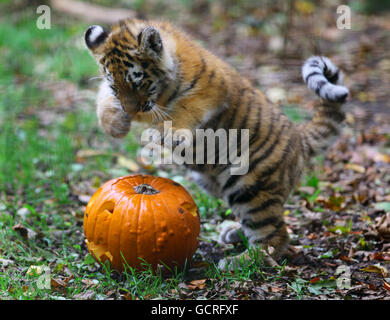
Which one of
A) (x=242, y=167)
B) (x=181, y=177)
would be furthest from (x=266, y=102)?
(x=181, y=177)

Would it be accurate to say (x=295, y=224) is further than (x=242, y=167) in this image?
Yes

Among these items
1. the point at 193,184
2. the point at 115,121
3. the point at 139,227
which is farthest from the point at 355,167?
the point at 139,227

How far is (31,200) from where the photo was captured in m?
4.91

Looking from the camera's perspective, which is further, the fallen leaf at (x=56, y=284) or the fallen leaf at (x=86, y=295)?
the fallen leaf at (x=56, y=284)

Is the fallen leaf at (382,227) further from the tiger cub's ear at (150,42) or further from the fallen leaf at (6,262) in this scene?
the fallen leaf at (6,262)

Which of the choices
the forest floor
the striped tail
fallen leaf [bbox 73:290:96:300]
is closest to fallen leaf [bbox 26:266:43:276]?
the forest floor

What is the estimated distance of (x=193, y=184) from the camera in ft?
17.9

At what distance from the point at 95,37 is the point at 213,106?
114 centimetres

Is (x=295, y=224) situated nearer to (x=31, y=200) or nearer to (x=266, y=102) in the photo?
(x=266, y=102)

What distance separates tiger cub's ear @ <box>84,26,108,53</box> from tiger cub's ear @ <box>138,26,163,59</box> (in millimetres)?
446

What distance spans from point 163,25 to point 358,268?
2676mm

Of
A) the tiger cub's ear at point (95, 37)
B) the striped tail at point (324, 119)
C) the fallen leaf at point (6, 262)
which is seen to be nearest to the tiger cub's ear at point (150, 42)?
the tiger cub's ear at point (95, 37)

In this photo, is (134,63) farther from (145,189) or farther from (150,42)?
(145,189)

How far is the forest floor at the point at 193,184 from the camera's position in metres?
3.47
